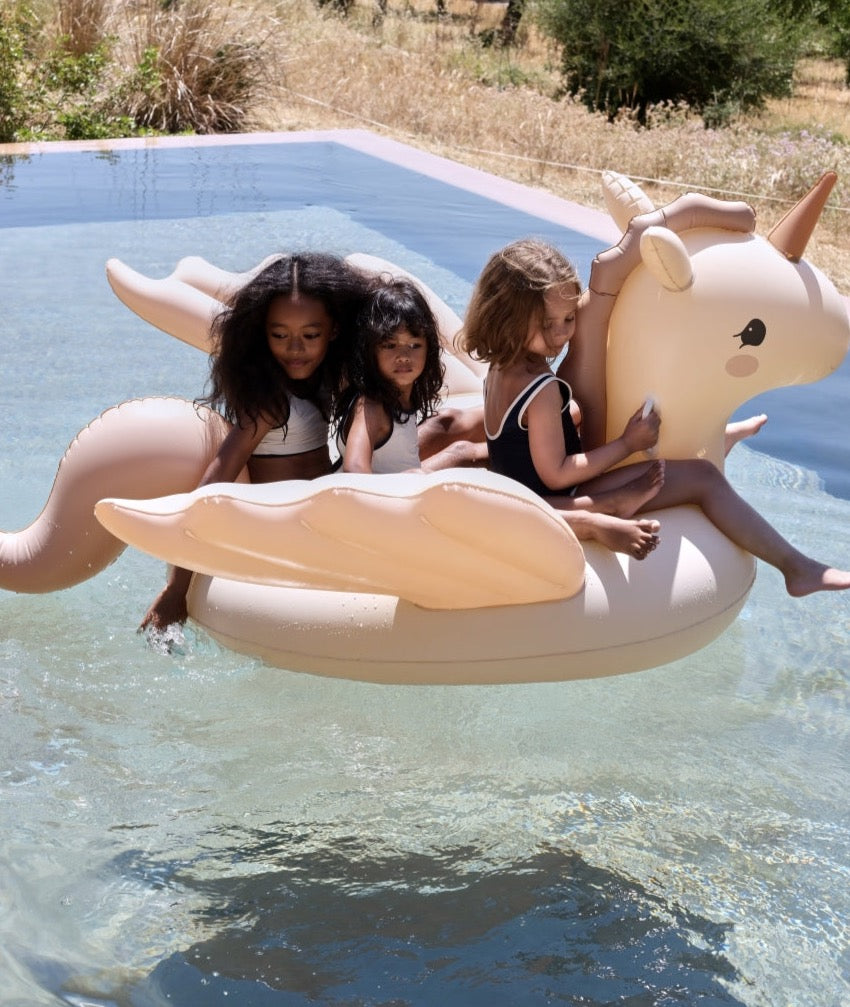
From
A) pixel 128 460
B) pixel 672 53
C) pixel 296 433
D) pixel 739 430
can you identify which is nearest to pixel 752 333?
pixel 739 430

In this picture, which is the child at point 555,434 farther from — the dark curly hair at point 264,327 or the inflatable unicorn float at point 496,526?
the dark curly hair at point 264,327

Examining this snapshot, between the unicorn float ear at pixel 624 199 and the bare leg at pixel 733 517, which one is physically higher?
the unicorn float ear at pixel 624 199

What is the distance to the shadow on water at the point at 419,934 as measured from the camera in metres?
2.12

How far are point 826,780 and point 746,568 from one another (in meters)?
0.50

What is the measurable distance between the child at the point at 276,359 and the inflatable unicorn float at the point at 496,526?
7 centimetres

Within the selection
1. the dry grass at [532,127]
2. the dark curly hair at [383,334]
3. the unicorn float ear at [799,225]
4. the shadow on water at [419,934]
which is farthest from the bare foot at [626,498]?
the dry grass at [532,127]

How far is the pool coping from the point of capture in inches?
286

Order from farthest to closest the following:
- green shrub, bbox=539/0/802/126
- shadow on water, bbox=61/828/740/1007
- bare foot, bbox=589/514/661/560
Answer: green shrub, bbox=539/0/802/126, bare foot, bbox=589/514/661/560, shadow on water, bbox=61/828/740/1007

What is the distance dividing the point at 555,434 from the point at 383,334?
1.35 feet

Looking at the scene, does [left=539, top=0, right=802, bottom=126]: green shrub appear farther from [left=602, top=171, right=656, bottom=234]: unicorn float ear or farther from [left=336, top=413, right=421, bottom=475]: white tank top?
[left=336, top=413, right=421, bottom=475]: white tank top

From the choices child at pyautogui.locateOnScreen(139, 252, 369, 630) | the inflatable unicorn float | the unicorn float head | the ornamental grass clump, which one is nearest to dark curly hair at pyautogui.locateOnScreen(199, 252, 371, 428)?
child at pyautogui.locateOnScreen(139, 252, 369, 630)

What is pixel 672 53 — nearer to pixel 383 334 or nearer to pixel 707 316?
pixel 707 316

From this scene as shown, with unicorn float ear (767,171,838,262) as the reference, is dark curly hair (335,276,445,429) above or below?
below

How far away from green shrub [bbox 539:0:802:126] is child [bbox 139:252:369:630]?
1083cm
